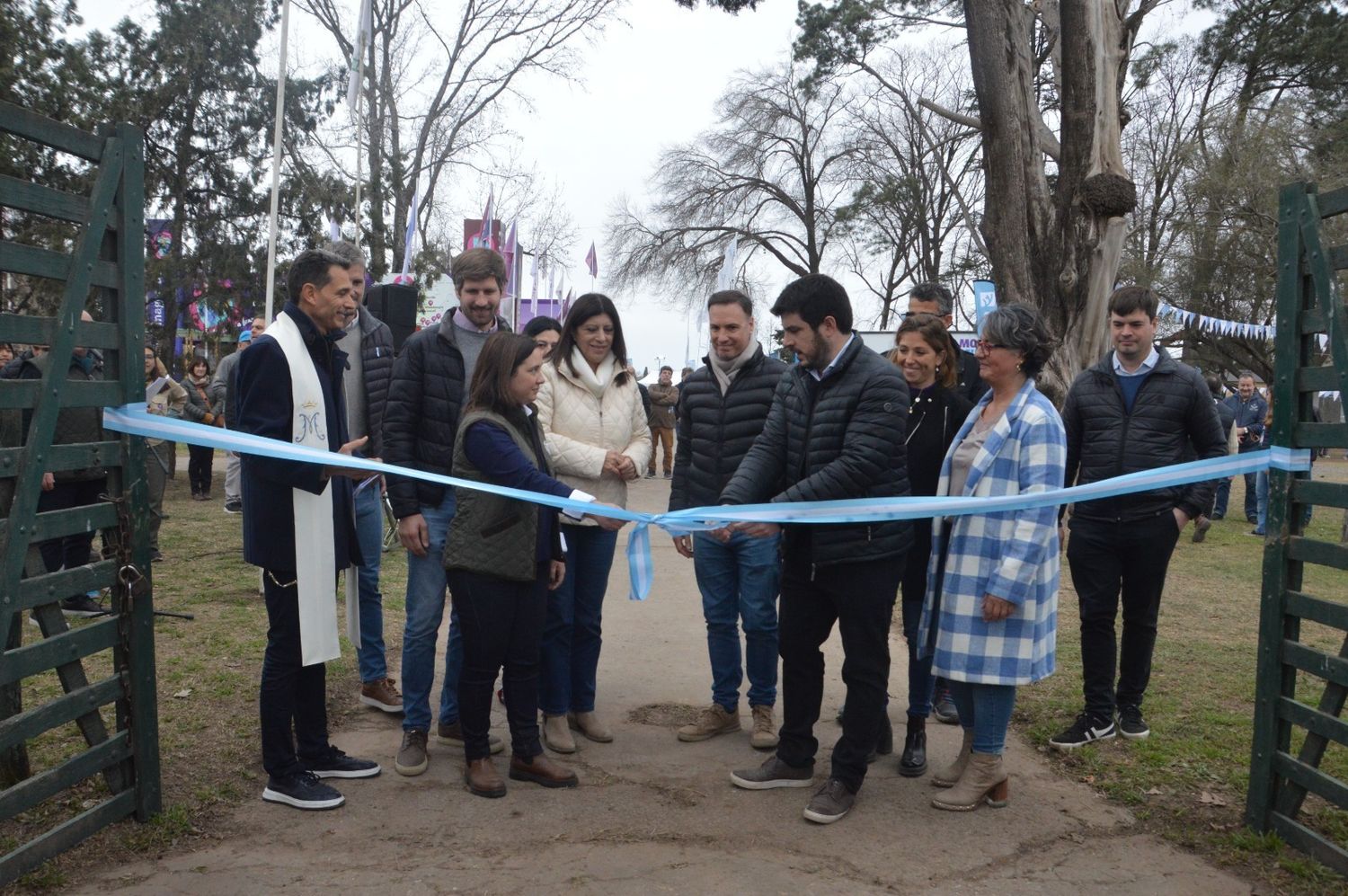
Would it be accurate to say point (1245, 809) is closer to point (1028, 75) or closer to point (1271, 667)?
point (1271, 667)

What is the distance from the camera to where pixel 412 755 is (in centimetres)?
448

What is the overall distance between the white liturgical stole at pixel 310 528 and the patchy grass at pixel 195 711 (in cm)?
70

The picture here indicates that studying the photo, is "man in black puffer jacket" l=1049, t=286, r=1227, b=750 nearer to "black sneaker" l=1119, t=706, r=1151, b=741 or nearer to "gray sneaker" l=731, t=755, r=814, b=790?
"black sneaker" l=1119, t=706, r=1151, b=741

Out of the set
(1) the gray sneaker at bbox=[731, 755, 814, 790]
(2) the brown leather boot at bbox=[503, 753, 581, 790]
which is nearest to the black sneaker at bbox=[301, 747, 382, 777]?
(2) the brown leather boot at bbox=[503, 753, 581, 790]

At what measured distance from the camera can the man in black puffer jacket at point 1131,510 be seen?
16.1ft

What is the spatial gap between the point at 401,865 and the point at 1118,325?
155 inches

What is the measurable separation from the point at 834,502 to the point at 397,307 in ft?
13.7

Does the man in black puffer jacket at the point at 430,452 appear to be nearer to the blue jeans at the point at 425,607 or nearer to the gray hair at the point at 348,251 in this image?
the blue jeans at the point at 425,607

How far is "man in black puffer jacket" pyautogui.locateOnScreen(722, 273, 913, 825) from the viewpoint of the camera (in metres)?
4.05

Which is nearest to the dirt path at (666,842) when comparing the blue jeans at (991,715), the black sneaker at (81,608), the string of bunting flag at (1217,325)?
the blue jeans at (991,715)

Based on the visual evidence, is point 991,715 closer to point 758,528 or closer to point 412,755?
point 758,528

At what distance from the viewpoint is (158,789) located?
3.82m

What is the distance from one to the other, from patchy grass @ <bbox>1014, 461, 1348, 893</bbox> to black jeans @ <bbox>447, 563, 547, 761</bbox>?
2.40 metres

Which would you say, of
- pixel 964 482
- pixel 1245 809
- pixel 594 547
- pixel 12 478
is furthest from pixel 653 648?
pixel 12 478
